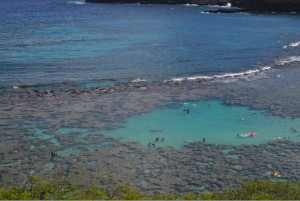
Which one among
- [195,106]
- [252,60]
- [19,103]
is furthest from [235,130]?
[252,60]

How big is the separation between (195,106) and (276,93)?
27.8 ft

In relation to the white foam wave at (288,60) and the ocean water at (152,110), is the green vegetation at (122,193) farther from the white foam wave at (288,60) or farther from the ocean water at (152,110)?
the white foam wave at (288,60)

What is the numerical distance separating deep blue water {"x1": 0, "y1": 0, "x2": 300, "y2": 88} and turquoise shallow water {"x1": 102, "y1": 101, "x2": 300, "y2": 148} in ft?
42.3

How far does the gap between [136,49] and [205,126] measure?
3355 centimetres

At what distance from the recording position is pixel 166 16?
114 m

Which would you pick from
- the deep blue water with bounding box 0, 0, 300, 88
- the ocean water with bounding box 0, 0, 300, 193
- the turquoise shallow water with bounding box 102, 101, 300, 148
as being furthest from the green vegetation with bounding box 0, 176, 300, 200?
the deep blue water with bounding box 0, 0, 300, 88

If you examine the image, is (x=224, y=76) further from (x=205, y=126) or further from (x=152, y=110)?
(x=205, y=126)

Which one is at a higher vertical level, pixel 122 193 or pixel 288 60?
pixel 288 60

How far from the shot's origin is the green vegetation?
57.7ft

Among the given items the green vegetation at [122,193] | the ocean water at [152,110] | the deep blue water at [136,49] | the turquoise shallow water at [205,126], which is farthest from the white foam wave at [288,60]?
the green vegetation at [122,193]

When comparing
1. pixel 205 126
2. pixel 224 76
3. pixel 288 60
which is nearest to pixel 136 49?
pixel 224 76

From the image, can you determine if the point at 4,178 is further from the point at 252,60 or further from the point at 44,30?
the point at 44,30

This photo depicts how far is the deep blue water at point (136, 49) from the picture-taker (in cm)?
4784

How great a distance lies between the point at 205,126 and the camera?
30.4 metres
